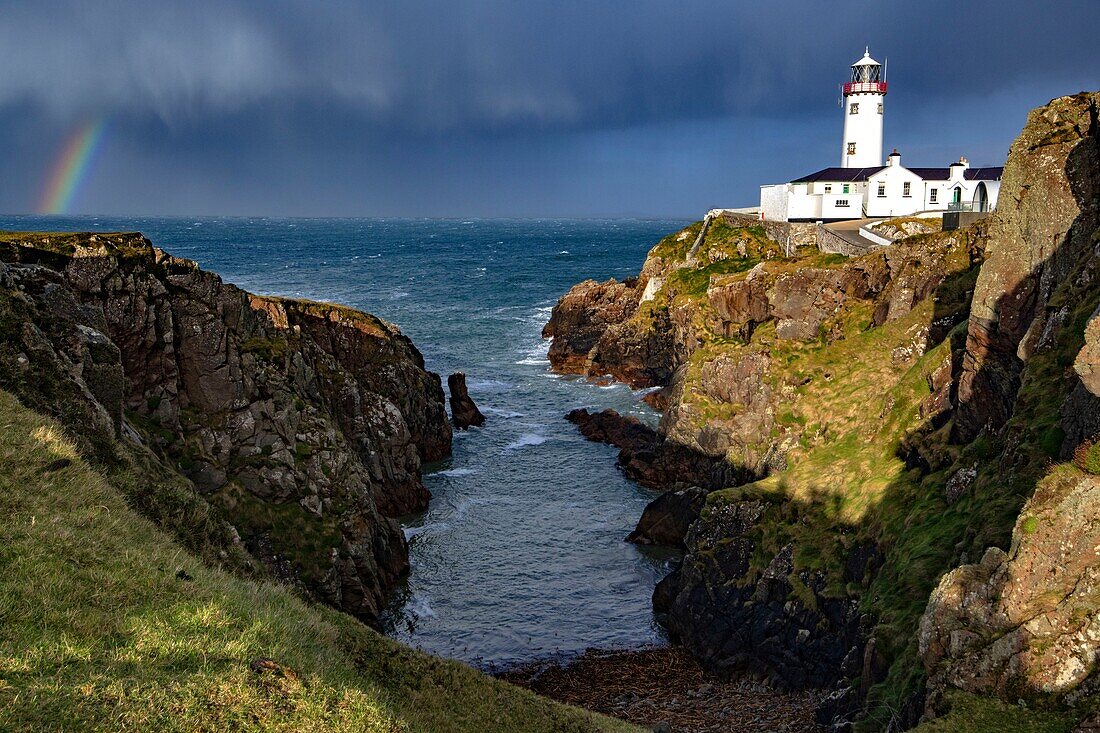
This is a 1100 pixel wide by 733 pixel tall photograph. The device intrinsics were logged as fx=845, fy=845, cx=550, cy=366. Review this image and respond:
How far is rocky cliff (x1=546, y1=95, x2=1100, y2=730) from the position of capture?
20125mm

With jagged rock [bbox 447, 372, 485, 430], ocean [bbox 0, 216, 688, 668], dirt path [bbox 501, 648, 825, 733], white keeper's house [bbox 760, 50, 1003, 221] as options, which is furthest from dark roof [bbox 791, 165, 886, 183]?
dirt path [bbox 501, 648, 825, 733]

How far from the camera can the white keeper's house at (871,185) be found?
9069 centimetres

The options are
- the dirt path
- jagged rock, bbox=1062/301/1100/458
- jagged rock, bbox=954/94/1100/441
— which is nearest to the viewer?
jagged rock, bbox=1062/301/1100/458

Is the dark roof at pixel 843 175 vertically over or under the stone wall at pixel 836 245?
over

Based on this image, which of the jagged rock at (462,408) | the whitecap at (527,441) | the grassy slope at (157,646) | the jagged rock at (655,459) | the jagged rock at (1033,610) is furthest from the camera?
the jagged rock at (462,408)

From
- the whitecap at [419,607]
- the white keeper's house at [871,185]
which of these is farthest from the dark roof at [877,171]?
the whitecap at [419,607]

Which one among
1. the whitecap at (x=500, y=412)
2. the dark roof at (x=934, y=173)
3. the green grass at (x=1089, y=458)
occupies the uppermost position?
the dark roof at (x=934, y=173)

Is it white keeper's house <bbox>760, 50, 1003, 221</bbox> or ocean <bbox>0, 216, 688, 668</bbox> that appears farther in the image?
white keeper's house <bbox>760, 50, 1003, 221</bbox>

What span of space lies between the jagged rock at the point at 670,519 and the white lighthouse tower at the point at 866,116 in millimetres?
71023

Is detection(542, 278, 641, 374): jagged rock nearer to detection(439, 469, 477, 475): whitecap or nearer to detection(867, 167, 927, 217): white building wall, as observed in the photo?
detection(867, 167, 927, 217): white building wall

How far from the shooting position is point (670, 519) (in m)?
47.3

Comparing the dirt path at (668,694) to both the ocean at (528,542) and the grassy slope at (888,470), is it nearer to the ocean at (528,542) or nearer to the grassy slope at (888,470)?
the ocean at (528,542)

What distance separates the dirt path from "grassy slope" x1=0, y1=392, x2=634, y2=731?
8.31 m

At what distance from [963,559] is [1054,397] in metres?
5.89
